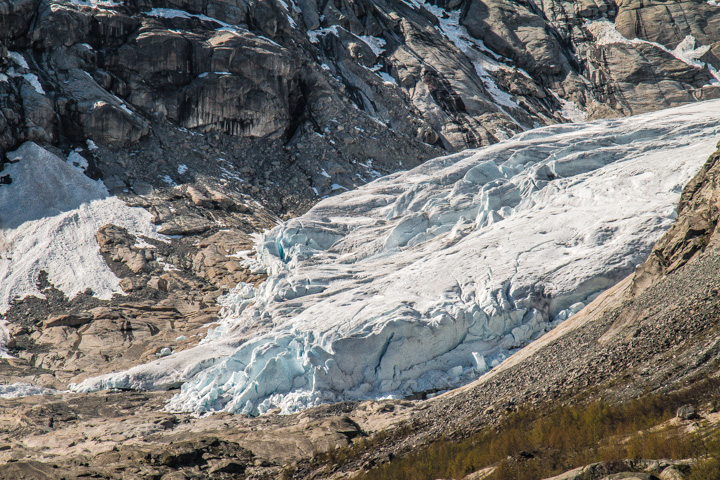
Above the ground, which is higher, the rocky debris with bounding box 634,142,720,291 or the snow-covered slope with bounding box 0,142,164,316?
the rocky debris with bounding box 634,142,720,291

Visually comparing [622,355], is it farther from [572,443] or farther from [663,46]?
[663,46]

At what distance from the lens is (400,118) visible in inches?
2726

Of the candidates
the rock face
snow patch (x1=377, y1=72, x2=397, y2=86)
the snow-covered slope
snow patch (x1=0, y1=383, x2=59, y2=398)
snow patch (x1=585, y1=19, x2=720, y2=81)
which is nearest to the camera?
snow patch (x1=0, y1=383, x2=59, y2=398)

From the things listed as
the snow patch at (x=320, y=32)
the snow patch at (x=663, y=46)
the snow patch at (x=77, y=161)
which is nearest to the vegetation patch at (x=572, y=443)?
the snow patch at (x=77, y=161)

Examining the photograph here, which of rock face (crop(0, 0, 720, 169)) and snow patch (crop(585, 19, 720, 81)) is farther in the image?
snow patch (crop(585, 19, 720, 81))

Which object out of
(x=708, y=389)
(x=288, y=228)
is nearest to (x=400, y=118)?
(x=288, y=228)

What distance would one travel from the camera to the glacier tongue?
21922 millimetres

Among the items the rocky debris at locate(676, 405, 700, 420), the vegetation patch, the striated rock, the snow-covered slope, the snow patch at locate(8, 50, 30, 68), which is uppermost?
the snow patch at locate(8, 50, 30, 68)

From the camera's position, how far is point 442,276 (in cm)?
2595

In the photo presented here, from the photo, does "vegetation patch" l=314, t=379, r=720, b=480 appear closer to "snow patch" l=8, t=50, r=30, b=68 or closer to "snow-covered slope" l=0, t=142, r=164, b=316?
"snow-covered slope" l=0, t=142, r=164, b=316

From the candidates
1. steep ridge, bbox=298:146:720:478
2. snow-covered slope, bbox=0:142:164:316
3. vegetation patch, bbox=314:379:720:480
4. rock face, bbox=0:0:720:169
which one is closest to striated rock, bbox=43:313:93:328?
snow-covered slope, bbox=0:142:164:316

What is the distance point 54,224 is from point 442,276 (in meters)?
34.7

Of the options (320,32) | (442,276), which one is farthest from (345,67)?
(442,276)

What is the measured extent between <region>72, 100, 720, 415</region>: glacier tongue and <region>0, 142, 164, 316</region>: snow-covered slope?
506 inches
